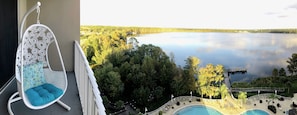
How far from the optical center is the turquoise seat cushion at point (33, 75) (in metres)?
2.86

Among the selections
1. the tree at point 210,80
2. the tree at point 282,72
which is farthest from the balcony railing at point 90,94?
the tree at point 282,72

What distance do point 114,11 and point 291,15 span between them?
5.81 metres

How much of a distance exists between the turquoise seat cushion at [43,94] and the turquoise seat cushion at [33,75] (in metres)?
0.07

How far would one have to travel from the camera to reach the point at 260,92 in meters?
9.74

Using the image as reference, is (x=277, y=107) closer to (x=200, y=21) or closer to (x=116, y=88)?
(x=200, y=21)

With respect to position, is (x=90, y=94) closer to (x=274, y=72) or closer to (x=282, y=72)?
(x=274, y=72)

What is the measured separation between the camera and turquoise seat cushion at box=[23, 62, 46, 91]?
9.37 feet

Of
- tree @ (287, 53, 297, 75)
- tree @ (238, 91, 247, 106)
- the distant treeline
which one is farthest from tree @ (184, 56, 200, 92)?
tree @ (287, 53, 297, 75)

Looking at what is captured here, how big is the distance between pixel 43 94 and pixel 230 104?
8.25m

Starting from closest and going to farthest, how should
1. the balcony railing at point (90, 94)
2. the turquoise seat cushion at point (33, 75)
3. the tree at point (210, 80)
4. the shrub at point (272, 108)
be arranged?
the balcony railing at point (90, 94), the turquoise seat cushion at point (33, 75), the tree at point (210, 80), the shrub at point (272, 108)

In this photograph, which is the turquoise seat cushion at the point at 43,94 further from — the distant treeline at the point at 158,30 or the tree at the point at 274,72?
the tree at the point at 274,72

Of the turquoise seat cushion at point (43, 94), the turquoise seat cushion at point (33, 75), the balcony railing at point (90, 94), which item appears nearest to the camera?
the balcony railing at point (90, 94)

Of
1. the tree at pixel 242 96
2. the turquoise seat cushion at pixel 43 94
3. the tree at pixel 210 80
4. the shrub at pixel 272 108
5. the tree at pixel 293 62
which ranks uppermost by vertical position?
the turquoise seat cushion at pixel 43 94

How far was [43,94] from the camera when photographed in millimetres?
2666
